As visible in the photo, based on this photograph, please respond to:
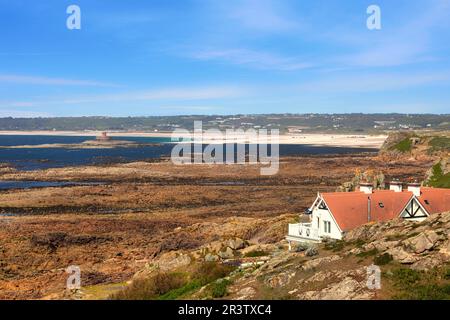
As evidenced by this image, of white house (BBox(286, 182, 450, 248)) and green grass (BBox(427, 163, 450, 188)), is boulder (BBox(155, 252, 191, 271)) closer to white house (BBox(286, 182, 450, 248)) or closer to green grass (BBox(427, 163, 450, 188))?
white house (BBox(286, 182, 450, 248))

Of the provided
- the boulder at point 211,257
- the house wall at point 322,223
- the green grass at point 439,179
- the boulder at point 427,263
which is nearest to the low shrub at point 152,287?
the boulder at point 211,257

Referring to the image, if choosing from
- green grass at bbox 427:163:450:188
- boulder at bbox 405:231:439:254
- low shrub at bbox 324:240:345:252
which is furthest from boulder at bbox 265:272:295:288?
green grass at bbox 427:163:450:188

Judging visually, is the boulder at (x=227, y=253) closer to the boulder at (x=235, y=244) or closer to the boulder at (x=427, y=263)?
the boulder at (x=235, y=244)

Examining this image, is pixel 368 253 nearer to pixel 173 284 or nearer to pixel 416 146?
pixel 173 284

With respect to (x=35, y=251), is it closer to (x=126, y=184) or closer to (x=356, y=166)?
(x=126, y=184)

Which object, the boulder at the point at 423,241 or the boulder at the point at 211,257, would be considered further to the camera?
the boulder at the point at 211,257

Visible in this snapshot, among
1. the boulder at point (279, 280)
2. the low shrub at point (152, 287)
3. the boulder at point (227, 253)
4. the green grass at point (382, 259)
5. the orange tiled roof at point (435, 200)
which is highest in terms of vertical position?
the orange tiled roof at point (435, 200)

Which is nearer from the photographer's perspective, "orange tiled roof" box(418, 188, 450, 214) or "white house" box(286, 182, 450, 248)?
"white house" box(286, 182, 450, 248)

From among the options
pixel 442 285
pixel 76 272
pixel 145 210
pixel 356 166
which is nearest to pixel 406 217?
pixel 442 285
